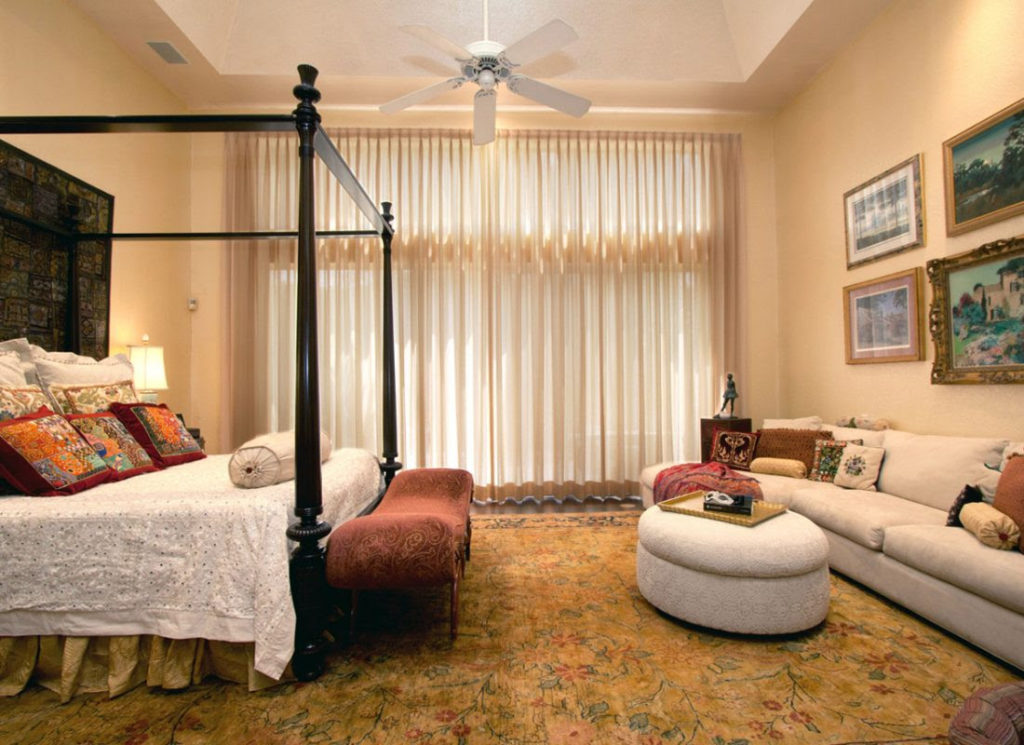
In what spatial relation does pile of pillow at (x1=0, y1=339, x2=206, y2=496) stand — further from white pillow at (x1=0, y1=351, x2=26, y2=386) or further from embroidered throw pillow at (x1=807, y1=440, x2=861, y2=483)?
embroidered throw pillow at (x1=807, y1=440, x2=861, y2=483)

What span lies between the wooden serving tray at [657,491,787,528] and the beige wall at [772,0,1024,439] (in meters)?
1.48

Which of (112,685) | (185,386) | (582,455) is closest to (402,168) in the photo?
(185,386)

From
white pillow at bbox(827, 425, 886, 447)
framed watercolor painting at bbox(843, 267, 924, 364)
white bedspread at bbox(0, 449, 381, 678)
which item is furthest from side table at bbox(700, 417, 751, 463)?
white bedspread at bbox(0, 449, 381, 678)

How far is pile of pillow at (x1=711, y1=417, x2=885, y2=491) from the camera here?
3121 millimetres

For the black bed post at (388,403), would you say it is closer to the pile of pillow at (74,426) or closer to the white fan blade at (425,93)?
the white fan blade at (425,93)

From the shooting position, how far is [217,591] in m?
1.67

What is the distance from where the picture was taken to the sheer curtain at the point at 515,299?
14.7 feet

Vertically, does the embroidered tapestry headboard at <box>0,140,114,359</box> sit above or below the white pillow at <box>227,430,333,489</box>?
above

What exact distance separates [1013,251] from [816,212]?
71.4 inches

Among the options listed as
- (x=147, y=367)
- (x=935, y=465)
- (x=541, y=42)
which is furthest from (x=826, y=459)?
(x=147, y=367)

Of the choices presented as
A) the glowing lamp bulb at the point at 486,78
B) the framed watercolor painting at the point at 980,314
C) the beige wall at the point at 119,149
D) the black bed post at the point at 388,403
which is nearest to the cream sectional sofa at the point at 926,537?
the framed watercolor painting at the point at 980,314

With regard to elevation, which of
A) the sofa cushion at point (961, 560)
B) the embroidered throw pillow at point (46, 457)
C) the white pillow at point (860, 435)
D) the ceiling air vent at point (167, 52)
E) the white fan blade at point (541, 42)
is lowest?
the sofa cushion at point (961, 560)

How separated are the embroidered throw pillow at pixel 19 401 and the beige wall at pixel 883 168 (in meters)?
4.85

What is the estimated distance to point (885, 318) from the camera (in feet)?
11.3
